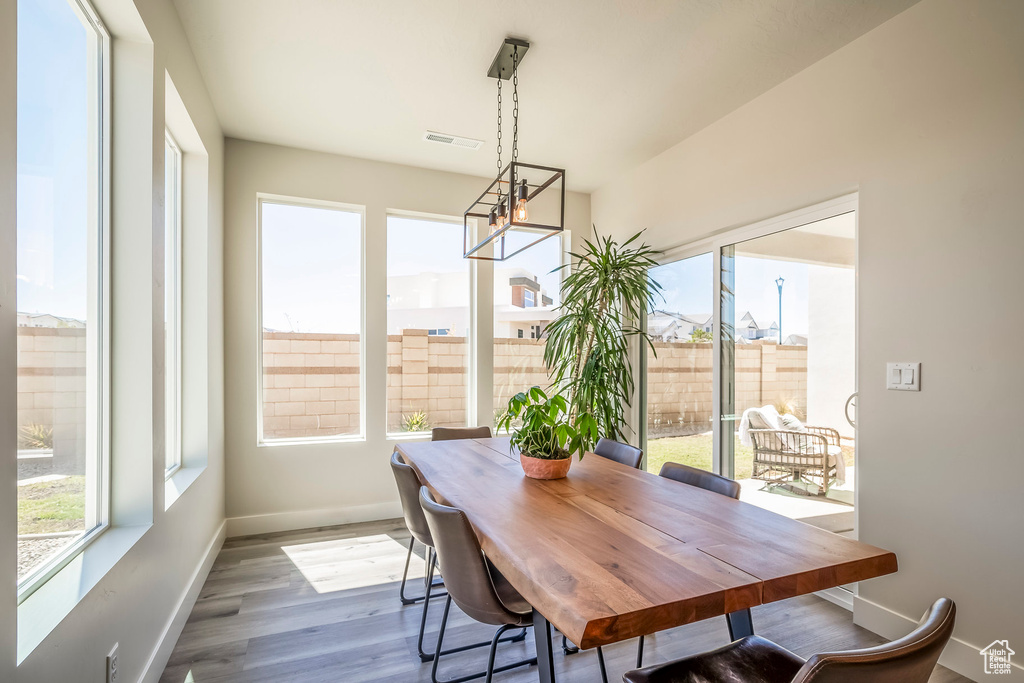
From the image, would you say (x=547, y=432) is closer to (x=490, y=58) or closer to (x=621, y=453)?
(x=621, y=453)

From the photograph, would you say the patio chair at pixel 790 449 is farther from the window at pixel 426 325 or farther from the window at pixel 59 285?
the window at pixel 59 285

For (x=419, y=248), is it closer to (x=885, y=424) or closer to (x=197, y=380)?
(x=197, y=380)

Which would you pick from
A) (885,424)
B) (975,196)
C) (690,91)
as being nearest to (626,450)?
(885,424)

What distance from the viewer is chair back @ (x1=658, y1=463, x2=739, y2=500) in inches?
77.2

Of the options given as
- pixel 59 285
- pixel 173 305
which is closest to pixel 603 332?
pixel 173 305

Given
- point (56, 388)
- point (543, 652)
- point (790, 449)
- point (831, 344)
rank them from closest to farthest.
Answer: point (543, 652), point (56, 388), point (831, 344), point (790, 449)

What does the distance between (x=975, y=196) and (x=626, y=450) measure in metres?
1.79

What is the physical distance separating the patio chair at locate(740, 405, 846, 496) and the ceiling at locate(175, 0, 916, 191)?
1.93 meters

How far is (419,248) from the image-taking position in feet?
14.3

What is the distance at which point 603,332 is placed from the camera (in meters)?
3.94

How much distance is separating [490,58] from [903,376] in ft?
8.13

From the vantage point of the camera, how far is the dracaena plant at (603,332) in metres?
3.92

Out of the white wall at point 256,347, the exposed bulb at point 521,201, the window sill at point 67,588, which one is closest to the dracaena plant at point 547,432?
the exposed bulb at point 521,201

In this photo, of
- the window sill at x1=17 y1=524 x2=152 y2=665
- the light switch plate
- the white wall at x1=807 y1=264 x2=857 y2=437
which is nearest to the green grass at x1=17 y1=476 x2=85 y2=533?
the window sill at x1=17 y1=524 x2=152 y2=665
